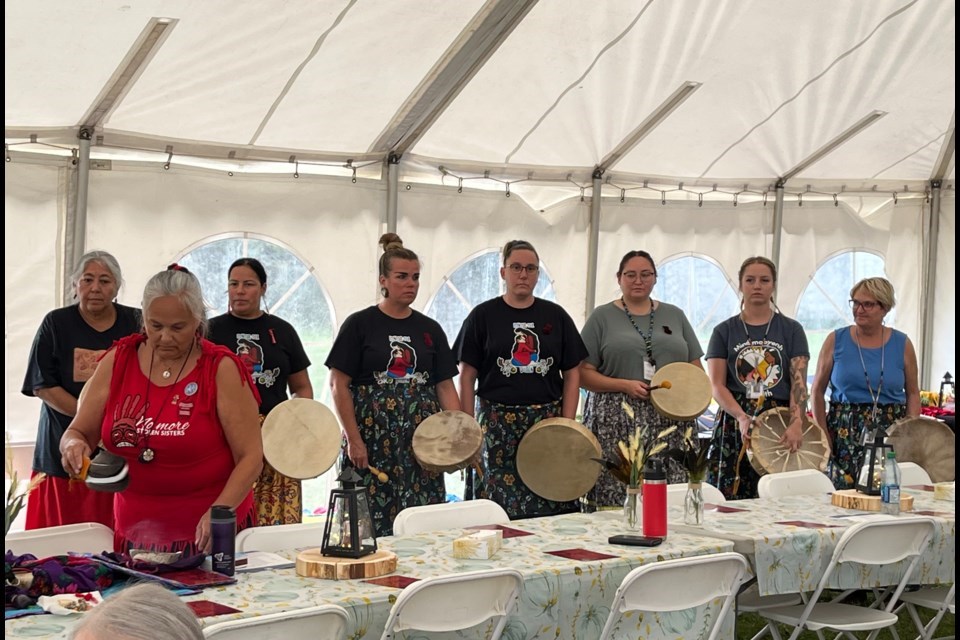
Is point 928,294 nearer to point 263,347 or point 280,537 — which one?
point 263,347

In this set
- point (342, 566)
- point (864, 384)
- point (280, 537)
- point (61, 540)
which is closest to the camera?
point (342, 566)

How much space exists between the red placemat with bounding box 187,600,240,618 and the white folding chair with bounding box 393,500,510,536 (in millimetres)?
1084

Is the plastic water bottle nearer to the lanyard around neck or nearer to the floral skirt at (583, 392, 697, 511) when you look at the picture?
the floral skirt at (583, 392, 697, 511)

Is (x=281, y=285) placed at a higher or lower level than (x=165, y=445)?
higher

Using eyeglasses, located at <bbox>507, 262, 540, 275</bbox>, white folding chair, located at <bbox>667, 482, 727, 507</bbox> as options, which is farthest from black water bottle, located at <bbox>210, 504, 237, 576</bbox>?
eyeglasses, located at <bbox>507, 262, 540, 275</bbox>

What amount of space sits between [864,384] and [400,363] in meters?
2.40

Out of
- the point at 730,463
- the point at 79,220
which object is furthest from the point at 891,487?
the point at 79,220

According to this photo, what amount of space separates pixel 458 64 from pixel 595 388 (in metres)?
1.85

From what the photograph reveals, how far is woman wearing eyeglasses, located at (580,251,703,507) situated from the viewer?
17.6 feet

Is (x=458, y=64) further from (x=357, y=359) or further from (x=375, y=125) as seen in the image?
(x=357, y=359)

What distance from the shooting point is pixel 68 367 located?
4395 millimetres

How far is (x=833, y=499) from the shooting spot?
4.24 m

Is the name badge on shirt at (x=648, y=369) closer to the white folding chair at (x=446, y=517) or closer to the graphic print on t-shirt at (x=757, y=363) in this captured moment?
the graphic print on t-shirt at (x=757, y=363)

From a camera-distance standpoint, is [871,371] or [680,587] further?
[871,371]
